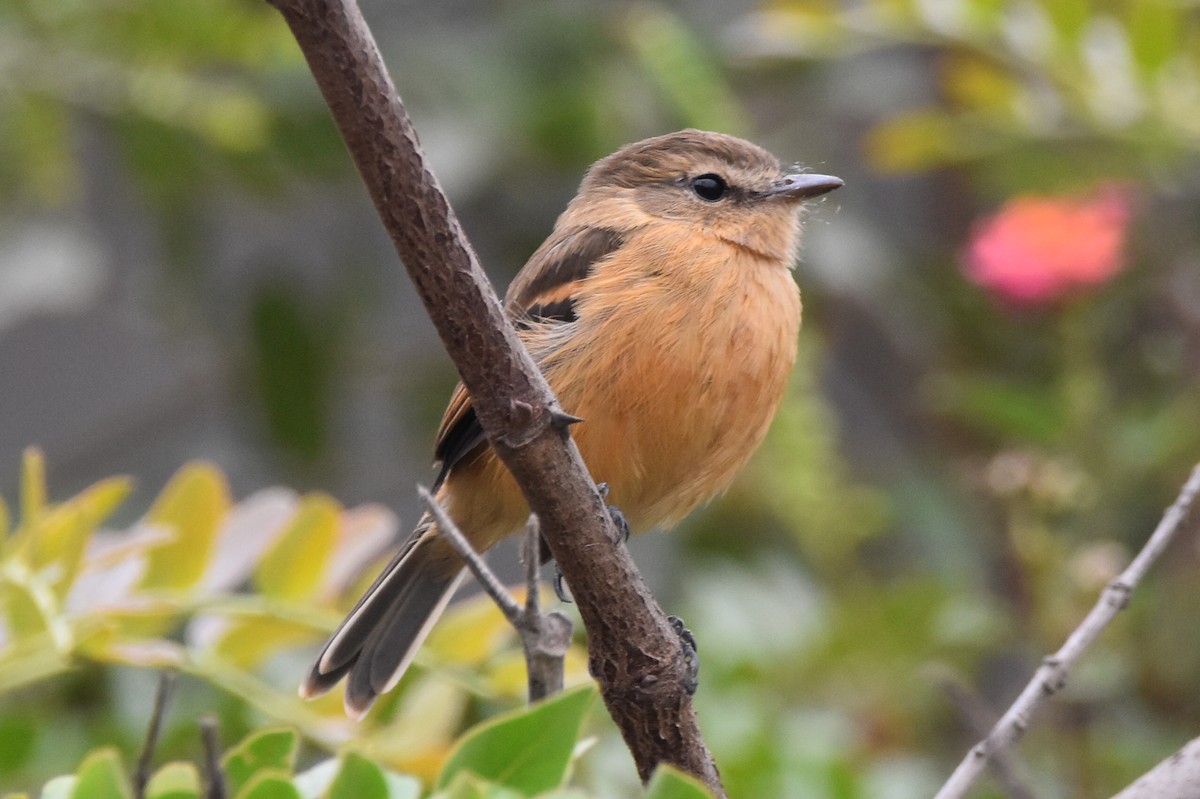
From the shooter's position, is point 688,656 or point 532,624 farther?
point 688,656

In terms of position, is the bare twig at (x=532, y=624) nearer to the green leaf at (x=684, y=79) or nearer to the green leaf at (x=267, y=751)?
the green leaf at (x=267, y=751)

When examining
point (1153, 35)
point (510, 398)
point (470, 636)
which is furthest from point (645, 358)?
point (1153, 35)

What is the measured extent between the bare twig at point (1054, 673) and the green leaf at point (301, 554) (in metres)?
1.16

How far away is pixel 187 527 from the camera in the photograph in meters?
2.69

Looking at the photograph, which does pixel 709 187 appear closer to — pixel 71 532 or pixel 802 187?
pixel 802 187

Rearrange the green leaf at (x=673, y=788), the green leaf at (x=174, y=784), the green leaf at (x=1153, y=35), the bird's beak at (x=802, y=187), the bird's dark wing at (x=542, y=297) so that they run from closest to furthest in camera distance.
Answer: the green leaf at (x=673, y=788)
the green leaf at (x=174, y=784)
the bird's dark wing at (x=542, y=297)
the bird's beak at (x=802, y=187)
the green leaf at (x=1153, y=35)

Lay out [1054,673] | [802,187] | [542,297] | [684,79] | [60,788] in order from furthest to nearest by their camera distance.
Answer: [684,79] → [802,187] → [542,297] → [1054,673] → [60,788]

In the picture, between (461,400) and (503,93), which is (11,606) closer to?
(461,400)

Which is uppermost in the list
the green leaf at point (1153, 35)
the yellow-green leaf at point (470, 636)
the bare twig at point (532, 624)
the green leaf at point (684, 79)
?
the green leaf at point (1153, 35)

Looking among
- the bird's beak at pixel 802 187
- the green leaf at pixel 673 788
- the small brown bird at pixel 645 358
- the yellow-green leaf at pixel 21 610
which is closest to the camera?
the green leaf at pixel 673 788

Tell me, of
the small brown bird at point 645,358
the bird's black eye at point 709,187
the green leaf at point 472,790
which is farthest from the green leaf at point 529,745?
the bird's black eye at point 709,187

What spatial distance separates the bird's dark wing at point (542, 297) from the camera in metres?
3.06

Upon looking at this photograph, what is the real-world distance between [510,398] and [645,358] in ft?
3.31

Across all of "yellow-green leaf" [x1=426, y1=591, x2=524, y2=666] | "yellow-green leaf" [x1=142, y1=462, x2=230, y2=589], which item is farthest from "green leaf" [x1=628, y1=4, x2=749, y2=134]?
"yellow-green leaf" [x1=142, y1=462, x2=230, y2=589]
